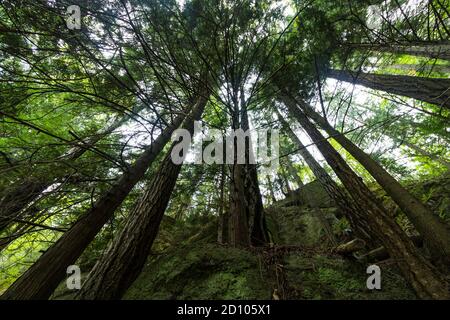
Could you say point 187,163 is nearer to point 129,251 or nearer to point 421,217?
point 129,251

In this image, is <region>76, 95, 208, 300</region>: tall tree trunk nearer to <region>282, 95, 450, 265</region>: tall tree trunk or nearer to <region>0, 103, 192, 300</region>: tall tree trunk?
<region>0, 103, 192, 300</region>: tall tree trunk

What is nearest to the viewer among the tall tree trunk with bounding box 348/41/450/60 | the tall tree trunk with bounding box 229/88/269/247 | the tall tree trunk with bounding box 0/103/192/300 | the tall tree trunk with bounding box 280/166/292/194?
the tall tree trunk with bounding box 0/103/192/300

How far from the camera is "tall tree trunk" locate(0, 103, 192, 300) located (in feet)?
5.33

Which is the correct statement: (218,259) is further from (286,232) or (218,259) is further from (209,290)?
(286,232)

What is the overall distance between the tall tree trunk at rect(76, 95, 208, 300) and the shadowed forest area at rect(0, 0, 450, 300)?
16 millimetres

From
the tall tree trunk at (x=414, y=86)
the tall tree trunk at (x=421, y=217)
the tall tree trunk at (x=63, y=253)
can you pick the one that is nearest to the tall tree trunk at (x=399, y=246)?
the tall tree trunk at (x=421, y=217)

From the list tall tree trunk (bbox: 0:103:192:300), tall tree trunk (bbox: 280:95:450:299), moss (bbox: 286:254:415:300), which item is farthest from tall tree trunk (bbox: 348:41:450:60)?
tall tree trunk (bbox: 0:103:192:300)

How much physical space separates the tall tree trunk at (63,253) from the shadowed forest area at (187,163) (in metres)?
0.01

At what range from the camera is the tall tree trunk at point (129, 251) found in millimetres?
1896

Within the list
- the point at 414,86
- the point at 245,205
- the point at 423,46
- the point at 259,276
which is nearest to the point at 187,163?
the point at 245,205

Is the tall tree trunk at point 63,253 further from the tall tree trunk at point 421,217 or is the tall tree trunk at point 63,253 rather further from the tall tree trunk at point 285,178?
the tall tree trunk at point 285,178

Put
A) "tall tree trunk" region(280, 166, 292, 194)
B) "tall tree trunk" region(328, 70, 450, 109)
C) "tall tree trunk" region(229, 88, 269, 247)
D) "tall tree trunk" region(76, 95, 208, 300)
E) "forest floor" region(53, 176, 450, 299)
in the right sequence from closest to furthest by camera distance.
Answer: "forest floor" region(53, 176, 450, 299) → "tall tree trunk" region(76, 95, 208, 300) → "tall tree trunk" region(229, 88, 269, 247) → "tall tree trunk" region(328, 70, 450, 109) → "tall tree trunk" region(280, 166, 292, 194)

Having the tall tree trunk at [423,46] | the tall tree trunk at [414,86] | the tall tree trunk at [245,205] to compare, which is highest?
the tall tree trunk at [414,86]

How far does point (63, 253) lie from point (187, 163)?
144 inches
